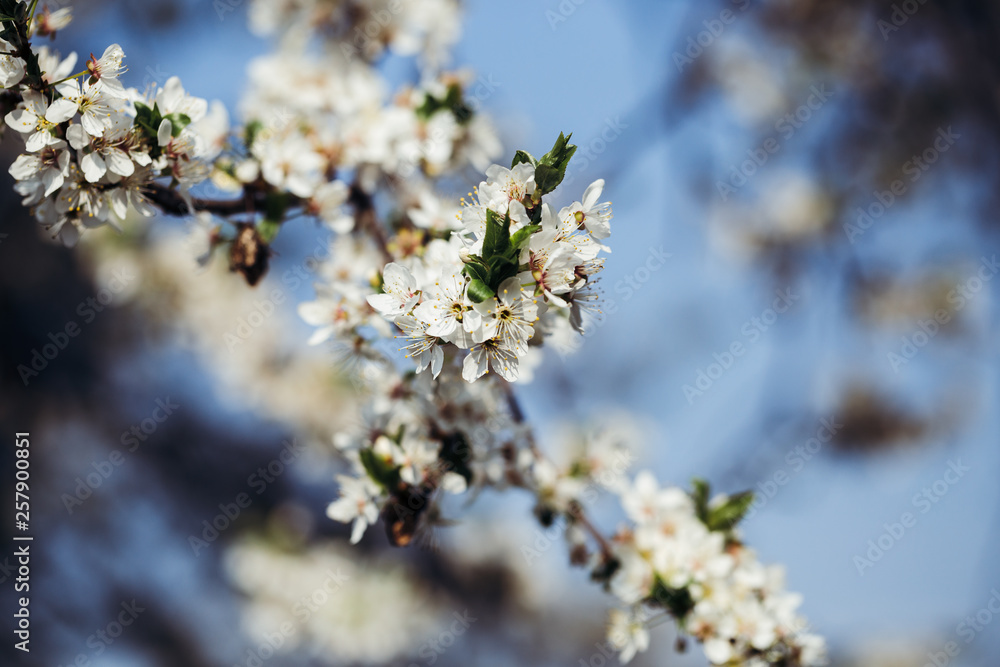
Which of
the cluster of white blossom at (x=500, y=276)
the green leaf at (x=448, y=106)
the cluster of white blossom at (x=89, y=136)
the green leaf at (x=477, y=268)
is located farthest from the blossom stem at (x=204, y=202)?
the green leaf at (x=477, y=268)

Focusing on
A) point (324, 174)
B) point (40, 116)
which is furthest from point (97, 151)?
point (324, 174)

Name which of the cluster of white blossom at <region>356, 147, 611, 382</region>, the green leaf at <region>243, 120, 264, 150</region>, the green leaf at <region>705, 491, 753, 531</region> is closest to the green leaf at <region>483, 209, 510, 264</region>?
the cluster of white blossom at <region>356, 147, 611, 382</region>

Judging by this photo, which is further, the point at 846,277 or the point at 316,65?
the point at 846,277

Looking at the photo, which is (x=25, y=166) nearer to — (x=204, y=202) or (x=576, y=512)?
(x=204, y=202)

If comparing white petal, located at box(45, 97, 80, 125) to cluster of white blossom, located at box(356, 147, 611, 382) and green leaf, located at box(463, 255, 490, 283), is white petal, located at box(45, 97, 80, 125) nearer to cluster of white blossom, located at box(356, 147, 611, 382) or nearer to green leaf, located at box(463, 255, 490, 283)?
cluster of white blossom, located at box(356, 147, 611, 382)

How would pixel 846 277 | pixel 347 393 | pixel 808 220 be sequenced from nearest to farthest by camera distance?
1. pixel 846 277
2. pixel 347 393
3. pixel 808 220

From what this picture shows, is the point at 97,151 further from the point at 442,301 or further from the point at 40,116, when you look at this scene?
the point at 442,301
